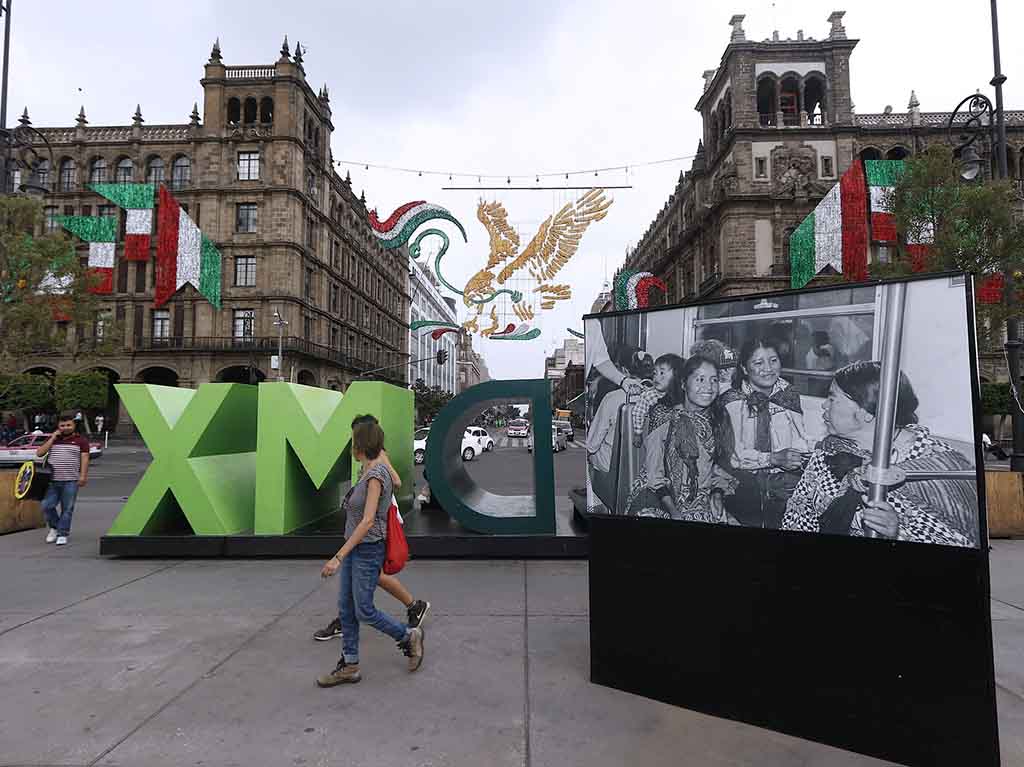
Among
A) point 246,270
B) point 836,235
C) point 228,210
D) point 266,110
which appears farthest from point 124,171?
point 836,235

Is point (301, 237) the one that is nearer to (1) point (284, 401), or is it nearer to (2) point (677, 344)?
(1) point (284, 401)

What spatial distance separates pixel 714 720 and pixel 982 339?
11397 mm

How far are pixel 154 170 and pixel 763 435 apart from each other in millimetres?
48662

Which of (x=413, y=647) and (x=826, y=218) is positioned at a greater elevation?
(x=826, y=218)

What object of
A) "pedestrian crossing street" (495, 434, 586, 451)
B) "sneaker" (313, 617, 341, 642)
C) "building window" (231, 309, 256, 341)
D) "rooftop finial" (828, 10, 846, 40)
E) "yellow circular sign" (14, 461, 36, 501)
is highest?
"rooftop finial" (828, 10, 846, 40)

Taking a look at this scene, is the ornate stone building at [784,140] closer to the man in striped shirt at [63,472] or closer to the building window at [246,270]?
the building window at [246,270]

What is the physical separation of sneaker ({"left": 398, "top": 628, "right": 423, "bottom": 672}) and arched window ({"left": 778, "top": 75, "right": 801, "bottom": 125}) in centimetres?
4260

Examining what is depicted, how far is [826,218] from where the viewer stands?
29.2 metres

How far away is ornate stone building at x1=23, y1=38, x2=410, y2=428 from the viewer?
39406mm

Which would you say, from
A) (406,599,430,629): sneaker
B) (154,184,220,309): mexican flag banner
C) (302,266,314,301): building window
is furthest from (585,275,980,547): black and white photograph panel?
(302,266,314,301): building window

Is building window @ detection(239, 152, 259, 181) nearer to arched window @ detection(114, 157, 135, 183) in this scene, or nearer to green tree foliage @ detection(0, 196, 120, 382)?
arched window @ detection(114, 157, 135, 183)

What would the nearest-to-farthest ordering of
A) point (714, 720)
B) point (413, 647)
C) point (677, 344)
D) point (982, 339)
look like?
point (714, 720) → point (677, 344) → point (413, 647) → point (982, 339)

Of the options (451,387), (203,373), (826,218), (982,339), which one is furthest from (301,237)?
(451,387)

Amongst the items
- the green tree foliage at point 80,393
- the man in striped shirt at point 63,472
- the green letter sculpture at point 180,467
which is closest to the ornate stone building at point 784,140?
the green letter sculpture at point 180,467
